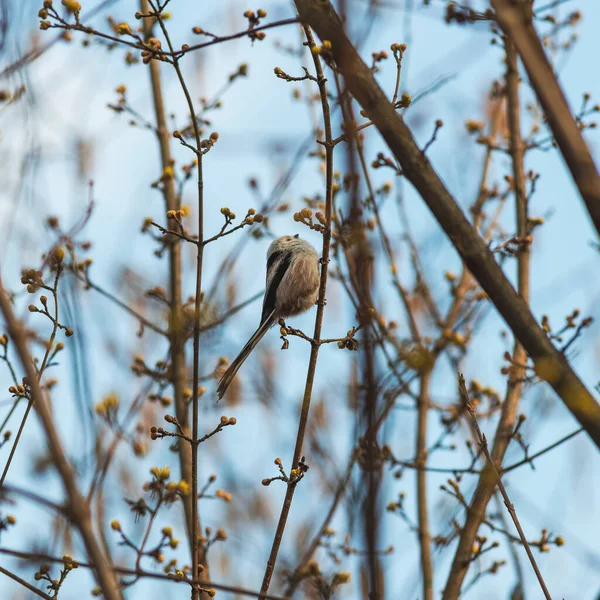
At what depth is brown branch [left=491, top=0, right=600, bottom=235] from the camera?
1622 mm

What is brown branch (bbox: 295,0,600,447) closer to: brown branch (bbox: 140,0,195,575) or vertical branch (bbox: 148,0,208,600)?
vertical branch (bbox: 148,0,208,600)

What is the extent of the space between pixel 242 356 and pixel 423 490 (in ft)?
4.82

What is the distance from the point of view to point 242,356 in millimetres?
4559

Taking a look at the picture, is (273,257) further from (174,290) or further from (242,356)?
(242,356)

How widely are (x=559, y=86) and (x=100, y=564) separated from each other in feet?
4.59

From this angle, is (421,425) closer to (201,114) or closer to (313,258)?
(313,258)

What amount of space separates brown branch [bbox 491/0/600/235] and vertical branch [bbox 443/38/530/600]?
158cm

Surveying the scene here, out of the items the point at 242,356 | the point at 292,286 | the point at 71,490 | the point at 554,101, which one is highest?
the point at 292,286

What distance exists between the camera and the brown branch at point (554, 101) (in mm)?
1622

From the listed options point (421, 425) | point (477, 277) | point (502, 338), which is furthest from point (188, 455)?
point (477, 277)

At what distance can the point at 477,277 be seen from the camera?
7.18ft

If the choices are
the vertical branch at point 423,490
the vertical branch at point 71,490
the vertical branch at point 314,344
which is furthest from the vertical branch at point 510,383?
the vertical branch at point 71,490

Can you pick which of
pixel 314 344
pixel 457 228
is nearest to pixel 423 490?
pixel 314 344

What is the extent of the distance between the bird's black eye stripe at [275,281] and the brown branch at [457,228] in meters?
3.01
